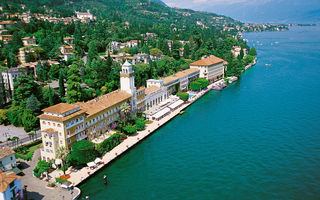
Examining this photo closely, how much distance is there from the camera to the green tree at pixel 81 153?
34.3 metres

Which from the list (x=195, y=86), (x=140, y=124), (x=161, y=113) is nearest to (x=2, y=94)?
(x=140, y=124)

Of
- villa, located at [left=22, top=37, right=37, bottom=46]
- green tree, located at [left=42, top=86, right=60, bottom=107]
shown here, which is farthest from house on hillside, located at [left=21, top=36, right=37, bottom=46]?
green tree, located at [left=42, top=86, right=60, bottom=107]

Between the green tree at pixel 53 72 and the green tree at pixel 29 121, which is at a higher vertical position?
the green tree at pixel 53 72

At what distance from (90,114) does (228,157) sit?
21.1m

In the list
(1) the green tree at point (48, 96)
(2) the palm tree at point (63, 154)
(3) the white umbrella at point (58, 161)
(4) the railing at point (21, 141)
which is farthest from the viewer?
(1) the green tree at point (48, 96)

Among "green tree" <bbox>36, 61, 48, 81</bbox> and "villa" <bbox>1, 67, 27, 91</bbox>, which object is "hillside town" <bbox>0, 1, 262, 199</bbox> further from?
"villa" <bbox>1, 67, 27, 91</bbox>

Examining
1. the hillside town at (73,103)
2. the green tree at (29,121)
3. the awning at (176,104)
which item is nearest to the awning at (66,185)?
the hillside town at (73,103)

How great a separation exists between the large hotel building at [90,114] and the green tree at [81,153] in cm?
167

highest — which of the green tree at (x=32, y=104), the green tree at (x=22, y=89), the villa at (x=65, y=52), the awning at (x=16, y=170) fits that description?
the villa at (x=65, y=52)

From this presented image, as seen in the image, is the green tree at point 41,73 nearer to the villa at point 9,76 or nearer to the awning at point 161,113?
the villa at point 9,76

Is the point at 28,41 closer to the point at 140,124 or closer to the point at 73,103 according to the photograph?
the point at 73,103

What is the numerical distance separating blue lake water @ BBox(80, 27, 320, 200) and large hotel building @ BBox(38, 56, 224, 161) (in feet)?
21.2

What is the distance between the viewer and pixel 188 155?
39312mm

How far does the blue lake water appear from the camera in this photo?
31188 millimetres
